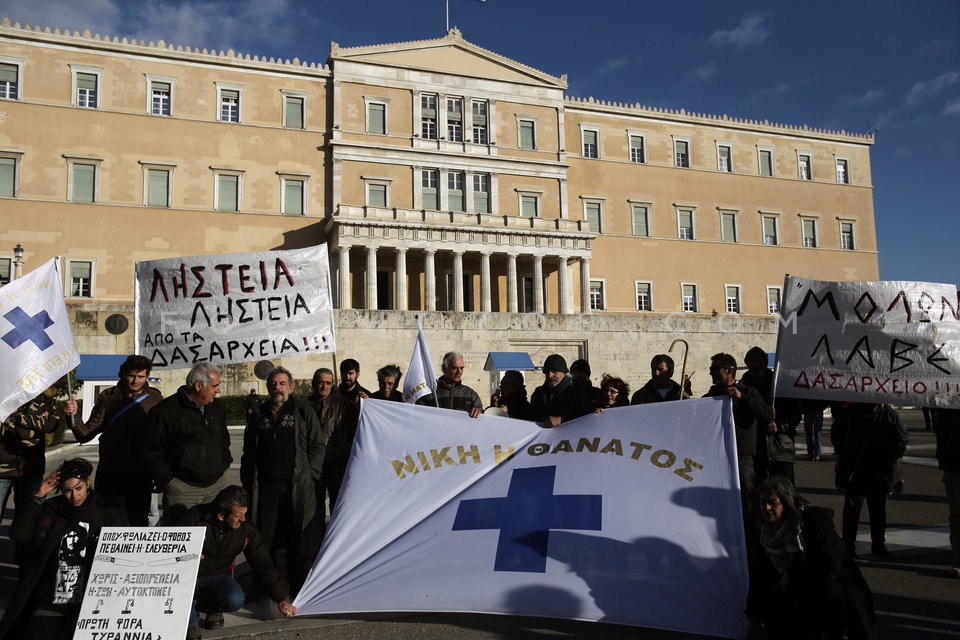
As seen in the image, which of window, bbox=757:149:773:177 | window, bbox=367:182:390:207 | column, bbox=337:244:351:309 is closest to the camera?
column, bbox=337:244:351:309

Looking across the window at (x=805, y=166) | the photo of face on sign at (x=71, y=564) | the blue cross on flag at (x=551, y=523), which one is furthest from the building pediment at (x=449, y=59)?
the photo of face on sign at (x=71, y=564)

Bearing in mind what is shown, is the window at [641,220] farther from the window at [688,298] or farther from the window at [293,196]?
the window at [293,196]

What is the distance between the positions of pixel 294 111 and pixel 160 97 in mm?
6056

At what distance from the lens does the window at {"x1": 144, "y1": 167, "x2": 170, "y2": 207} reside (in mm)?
33375

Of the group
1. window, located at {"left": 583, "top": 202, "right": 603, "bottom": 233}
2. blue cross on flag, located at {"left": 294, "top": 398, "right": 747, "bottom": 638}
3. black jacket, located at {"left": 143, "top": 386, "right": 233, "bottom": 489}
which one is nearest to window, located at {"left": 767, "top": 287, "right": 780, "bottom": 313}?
window, located at {"left": 583, "top": 202, "right": 603, "bottom": 233}

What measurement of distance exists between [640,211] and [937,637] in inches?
1512

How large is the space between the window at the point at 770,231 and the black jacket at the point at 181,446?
144 ft

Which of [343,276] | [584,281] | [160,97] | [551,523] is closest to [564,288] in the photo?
[584,281]

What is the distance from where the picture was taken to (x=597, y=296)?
130 feet

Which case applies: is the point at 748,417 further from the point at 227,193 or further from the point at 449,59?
the point at 449,59

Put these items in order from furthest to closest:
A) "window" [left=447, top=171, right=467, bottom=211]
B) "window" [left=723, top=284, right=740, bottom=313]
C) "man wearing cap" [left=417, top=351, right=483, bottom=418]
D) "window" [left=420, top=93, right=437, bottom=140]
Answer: "window" [left=723, top=284, right=740, bottom=313] < "window" [left=420, top=93, right=437, bottom=140] < "window" [left=447, top=171, right=467, bottom=211] < "man wearing cap" [left=417, top=351, right=483, bottom=418]

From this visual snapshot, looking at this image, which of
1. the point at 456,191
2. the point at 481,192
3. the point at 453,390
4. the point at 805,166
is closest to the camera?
the point at 453,390

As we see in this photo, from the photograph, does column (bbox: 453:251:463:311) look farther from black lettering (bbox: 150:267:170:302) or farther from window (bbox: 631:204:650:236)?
black lettering (bbox: 150:267:170:302)

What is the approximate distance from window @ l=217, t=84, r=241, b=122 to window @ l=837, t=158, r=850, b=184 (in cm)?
3648
